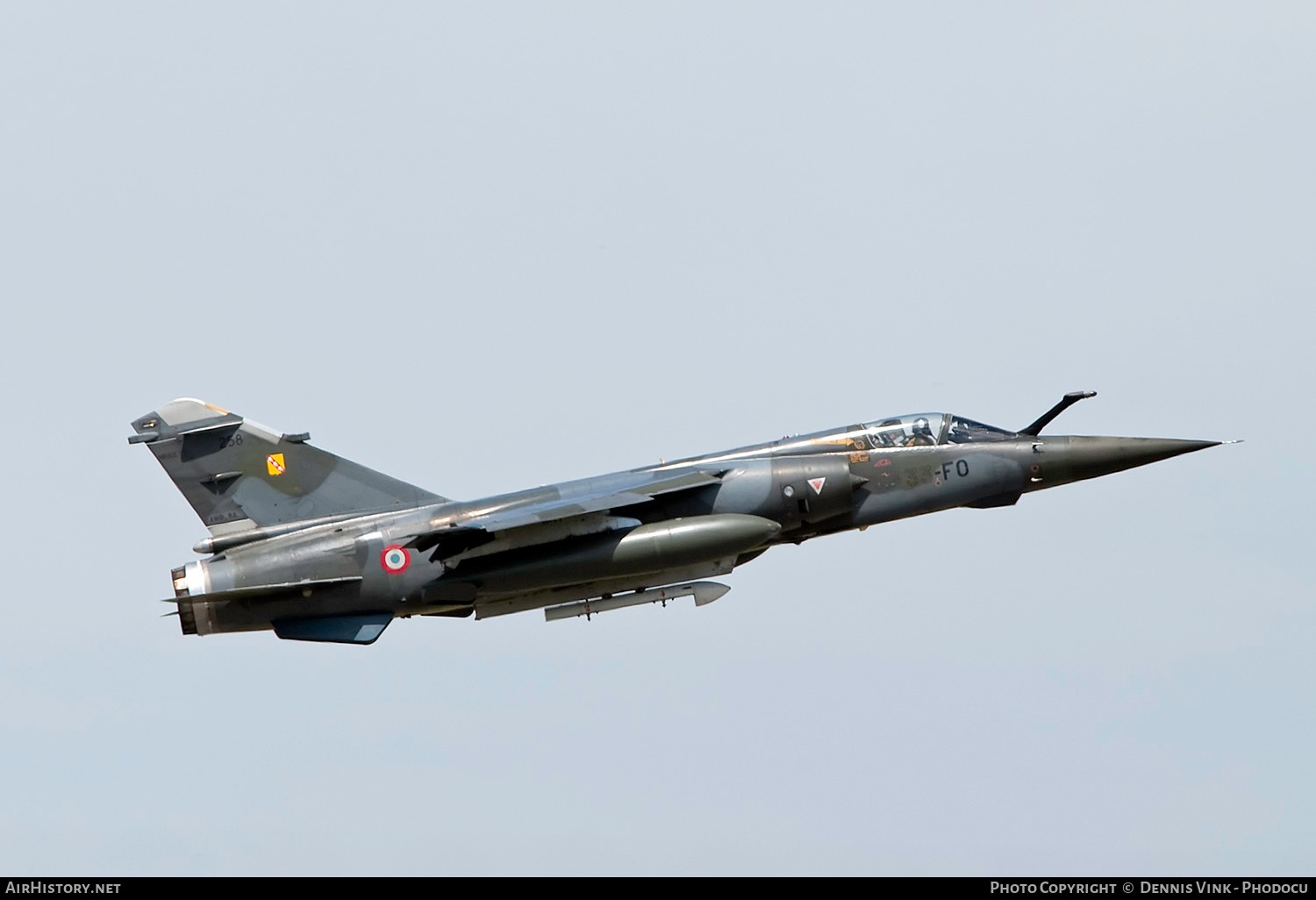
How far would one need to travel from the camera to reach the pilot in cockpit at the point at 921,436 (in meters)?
24.0

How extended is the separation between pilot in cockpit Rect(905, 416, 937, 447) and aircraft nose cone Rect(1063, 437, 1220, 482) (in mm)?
2069

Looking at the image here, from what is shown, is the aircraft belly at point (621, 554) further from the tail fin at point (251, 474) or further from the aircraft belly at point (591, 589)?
the tail fin at point (251, 474)

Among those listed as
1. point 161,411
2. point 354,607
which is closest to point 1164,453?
point 354,607

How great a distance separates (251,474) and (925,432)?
10.3 metres

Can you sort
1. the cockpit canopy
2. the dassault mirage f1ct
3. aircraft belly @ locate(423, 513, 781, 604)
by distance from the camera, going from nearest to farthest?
aircraft belly @ locate(423, 513, 781, 604) < the dassault mirage f1ct < the cockpit canopy

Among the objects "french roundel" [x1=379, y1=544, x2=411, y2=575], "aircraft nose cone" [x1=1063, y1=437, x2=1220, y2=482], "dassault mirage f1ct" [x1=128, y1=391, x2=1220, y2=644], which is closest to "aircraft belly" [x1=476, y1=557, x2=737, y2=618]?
"dassault mirage f1ct" [x1=128, y1=391, x2=1220, y2=644]

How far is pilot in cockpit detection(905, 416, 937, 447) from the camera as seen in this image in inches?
947

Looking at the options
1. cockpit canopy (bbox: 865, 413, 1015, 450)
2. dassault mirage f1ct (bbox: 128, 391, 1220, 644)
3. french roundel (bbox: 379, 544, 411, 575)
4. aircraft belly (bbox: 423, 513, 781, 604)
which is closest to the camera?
aircraft belly (bbox: 423, 513, 781, 604)

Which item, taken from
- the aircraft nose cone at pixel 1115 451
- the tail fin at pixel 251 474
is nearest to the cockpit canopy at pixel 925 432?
the aircraft nose cone at pixel 1115 451

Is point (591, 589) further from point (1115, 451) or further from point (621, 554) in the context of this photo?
point (1115, 451)

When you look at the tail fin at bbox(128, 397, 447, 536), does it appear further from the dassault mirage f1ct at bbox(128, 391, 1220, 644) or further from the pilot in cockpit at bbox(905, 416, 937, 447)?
the pilot in cockpit at bbox(905, 416, 937, 447)

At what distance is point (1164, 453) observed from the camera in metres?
24.1
